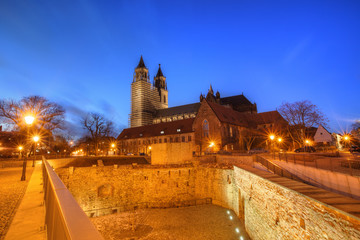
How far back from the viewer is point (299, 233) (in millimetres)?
8086

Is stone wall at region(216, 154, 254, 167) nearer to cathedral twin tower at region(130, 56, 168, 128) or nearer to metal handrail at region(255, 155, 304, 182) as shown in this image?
metal handrail at region(255, 155, 304, 182)

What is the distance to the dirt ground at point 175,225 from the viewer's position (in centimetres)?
1587

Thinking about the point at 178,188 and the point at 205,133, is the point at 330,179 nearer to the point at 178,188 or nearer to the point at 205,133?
the point at 178,188

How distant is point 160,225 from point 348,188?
48.2ft

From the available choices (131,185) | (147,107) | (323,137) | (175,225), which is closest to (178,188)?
(131,185)

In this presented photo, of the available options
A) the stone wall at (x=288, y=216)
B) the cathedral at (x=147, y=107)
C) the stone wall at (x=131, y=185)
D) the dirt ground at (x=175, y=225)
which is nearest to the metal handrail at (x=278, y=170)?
the stone wall at (x=288, y=216)

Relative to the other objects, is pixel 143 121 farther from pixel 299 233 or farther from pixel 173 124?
pixel 299 233

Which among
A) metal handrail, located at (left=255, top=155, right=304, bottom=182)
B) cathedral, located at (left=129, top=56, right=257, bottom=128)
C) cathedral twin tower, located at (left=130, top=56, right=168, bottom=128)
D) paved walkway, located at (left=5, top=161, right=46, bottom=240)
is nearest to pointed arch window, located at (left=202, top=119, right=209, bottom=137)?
metal handrail, located at (left=255, top=155, right=304, bottom=182)

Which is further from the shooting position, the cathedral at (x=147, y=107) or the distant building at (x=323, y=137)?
the cathedral at (x=147, y=107)

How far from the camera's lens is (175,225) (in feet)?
58.7

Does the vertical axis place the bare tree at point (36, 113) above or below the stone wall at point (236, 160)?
above

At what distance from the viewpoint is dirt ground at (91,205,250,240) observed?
15.9 metres

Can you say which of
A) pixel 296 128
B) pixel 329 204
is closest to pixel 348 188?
pixel 329 204

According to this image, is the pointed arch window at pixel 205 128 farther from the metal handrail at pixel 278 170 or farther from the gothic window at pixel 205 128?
the metal handrail at pixel 278 170
